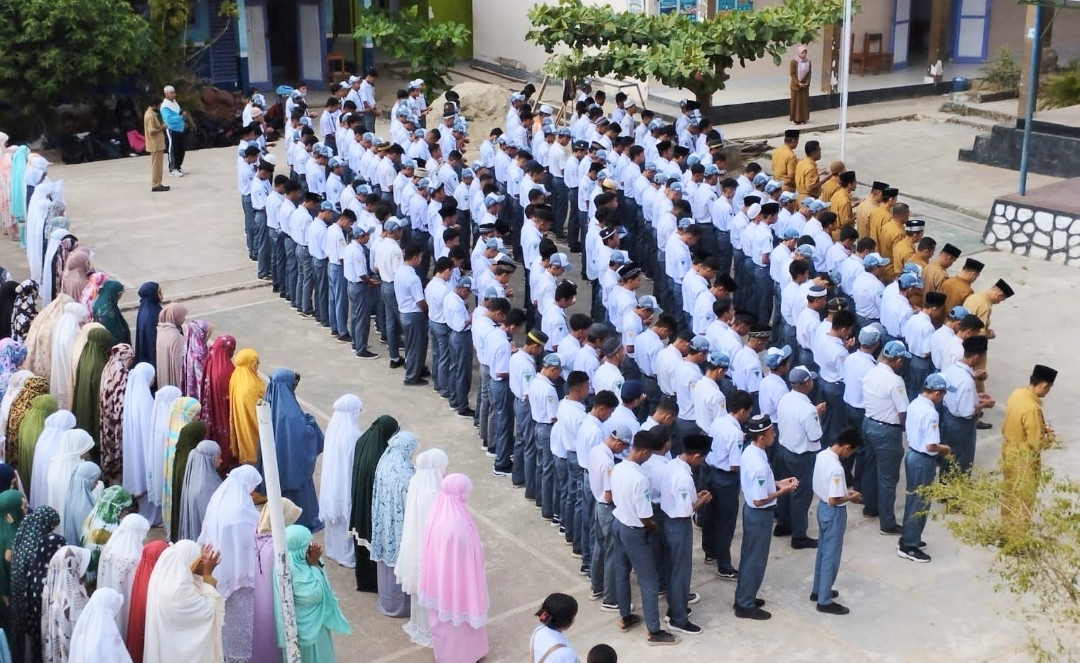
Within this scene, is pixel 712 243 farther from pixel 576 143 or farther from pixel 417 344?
pixel 417 344

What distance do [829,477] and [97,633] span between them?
4432mm

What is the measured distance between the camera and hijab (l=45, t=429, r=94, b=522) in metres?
8.53

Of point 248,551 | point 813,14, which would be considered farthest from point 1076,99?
point 248,551

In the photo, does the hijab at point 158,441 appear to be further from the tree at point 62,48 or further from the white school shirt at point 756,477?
the tree at point 62,48

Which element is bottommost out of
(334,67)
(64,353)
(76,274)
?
(64,353)

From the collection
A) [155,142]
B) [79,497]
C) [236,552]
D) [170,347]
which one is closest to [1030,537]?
[236,552]

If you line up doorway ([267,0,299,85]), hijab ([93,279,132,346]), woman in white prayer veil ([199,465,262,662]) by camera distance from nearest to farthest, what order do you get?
woman in white prayer veil ([199,465,262,662]), hijab ([93,279,132,346]), doorway ([267,0,299,85])

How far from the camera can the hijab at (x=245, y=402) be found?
9891 millimetres

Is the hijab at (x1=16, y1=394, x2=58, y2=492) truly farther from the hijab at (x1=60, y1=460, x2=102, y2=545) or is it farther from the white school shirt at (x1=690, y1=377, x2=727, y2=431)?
the white school shirt at (x1=690, y1=377, x2=727, y2=431)

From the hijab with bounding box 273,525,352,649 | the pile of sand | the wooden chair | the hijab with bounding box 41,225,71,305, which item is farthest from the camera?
the wooden chair

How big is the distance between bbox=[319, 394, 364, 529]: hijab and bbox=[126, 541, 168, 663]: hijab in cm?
164

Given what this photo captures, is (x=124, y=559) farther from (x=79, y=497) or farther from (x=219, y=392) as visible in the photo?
(x=219, y=392)

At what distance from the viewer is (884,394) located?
9445 millimetres

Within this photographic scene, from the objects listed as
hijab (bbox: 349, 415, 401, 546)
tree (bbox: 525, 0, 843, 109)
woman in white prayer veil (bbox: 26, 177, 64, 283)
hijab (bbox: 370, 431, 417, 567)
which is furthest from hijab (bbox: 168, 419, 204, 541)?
tree (bbox: 525, 0, 843, 109)
